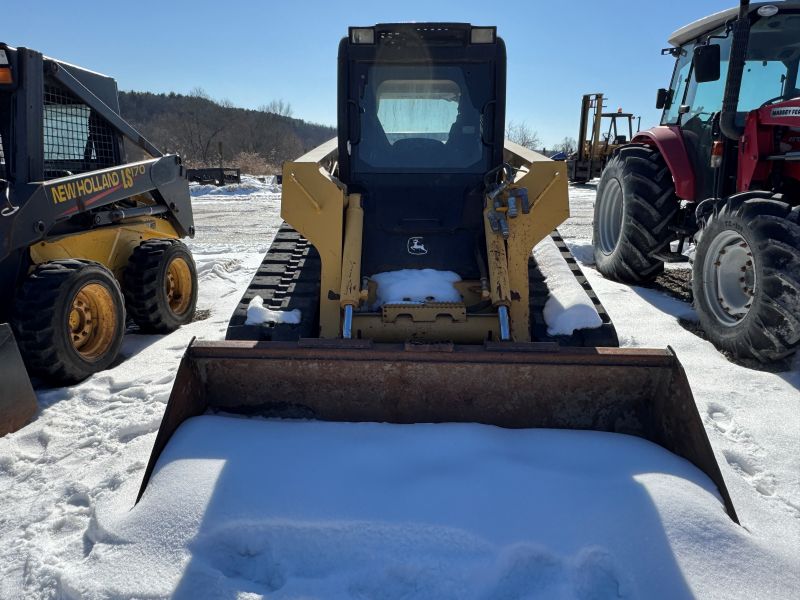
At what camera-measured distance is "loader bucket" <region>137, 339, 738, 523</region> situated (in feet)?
9.04

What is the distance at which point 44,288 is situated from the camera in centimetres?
362

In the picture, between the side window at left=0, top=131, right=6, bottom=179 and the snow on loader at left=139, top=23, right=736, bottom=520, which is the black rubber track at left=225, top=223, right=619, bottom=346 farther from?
the side window at left=0, top=131, right=6, bottom=179

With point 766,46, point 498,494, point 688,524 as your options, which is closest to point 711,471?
point 688,524

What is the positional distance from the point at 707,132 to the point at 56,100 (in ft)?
19.3

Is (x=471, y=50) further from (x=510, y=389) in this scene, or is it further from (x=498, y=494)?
(x=498, y=494)

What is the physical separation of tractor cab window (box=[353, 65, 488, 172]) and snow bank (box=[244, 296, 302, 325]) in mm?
1339

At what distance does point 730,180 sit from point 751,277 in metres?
1.28

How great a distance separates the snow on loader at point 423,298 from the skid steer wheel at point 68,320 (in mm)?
1224

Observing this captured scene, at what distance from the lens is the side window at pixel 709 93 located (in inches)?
204

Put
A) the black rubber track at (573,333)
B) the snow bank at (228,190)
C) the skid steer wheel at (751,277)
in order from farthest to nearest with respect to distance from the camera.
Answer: the snow bank at (228,190) → the skid steer wheel at (751,277) → the black rubber track at (573,333)

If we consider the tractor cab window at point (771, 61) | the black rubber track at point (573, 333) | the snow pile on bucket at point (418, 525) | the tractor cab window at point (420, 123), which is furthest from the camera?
the tractor cab window at point (771, 61)

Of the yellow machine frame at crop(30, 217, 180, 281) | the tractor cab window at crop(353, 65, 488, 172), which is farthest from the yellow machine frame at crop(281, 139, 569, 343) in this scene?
the yellow machine frame at crop(30, 217, 180, 281)

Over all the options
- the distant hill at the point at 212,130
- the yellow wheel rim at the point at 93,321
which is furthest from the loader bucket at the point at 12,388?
the distant hill at the point at 212,130

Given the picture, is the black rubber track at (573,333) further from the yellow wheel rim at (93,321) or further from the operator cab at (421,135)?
the yellow wheel rim at (93,321)
